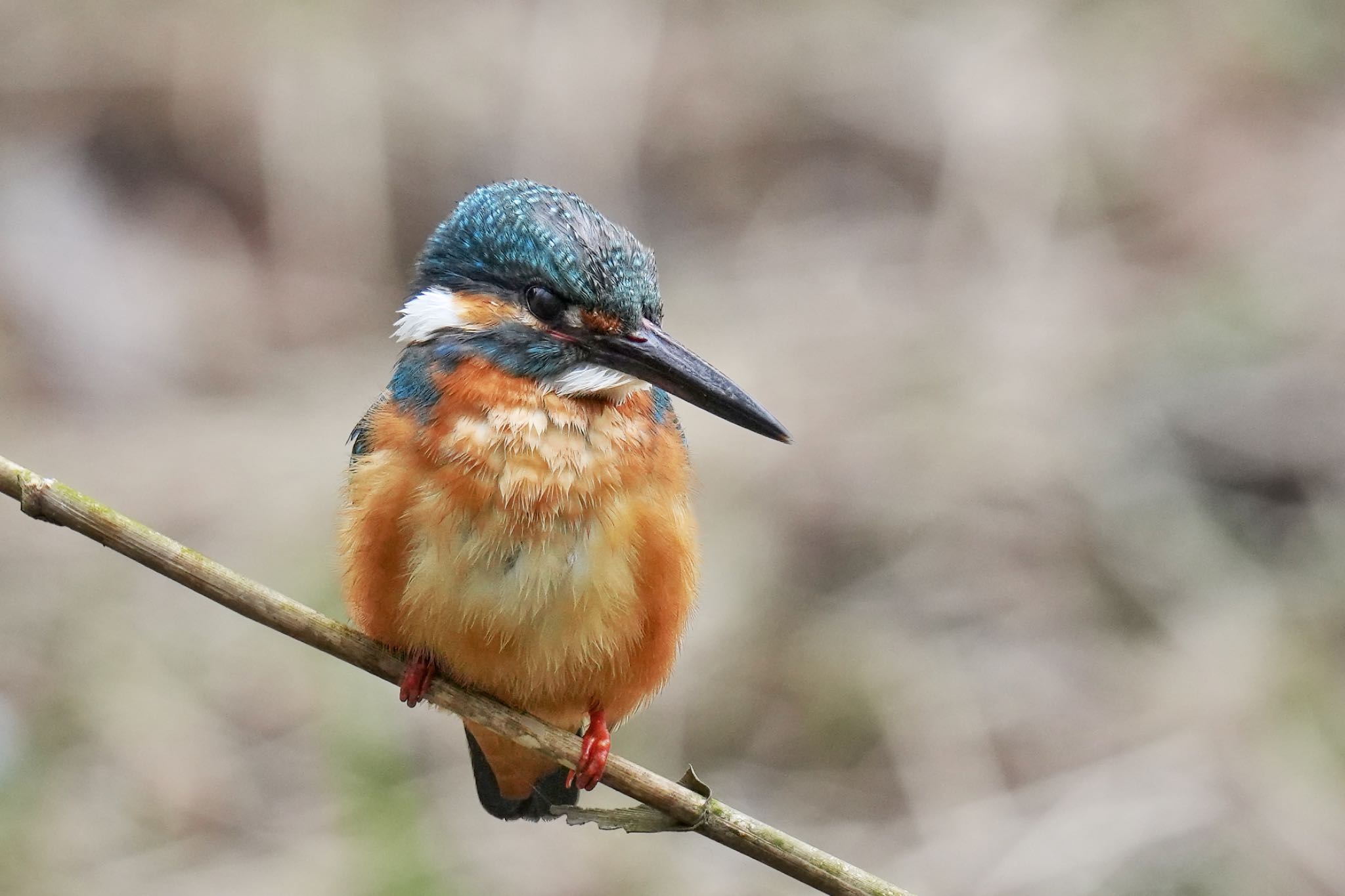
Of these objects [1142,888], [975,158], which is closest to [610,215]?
[975,158]

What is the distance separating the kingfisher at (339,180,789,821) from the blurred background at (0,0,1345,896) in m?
0.97

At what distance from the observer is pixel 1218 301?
20.8 ft

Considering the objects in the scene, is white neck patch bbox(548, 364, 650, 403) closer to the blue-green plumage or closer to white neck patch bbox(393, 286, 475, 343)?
the blue-green plumage

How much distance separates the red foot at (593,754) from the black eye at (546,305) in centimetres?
81

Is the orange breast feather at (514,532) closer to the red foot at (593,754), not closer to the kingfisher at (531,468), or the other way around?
the kingfisher at (531,468)

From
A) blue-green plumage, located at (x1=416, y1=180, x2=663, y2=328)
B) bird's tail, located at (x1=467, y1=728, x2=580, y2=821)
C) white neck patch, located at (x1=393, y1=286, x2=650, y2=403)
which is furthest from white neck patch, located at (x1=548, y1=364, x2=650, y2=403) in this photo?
bird's tail, located at (x1=467, y1=728, x2=580, y2=821)

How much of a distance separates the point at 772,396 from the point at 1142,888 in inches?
99.3

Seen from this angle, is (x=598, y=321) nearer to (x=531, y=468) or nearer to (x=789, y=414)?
(x=531, y=468)

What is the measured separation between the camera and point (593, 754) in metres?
2.77

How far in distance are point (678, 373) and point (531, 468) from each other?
315 mm

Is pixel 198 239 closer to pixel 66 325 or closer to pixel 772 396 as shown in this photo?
pixel 66 325

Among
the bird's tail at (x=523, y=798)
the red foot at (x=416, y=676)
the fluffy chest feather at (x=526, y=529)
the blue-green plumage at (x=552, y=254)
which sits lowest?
the bird's tail at (x=523, y=798)

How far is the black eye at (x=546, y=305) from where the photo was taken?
271cm

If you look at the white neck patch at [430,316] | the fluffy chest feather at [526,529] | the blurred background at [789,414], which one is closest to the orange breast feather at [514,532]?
the fluffy chest feather at [526,529]
